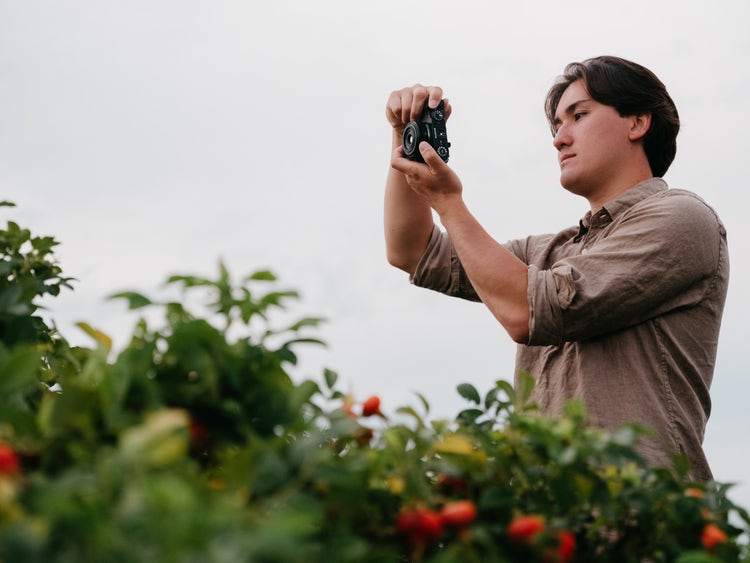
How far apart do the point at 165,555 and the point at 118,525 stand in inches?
2.6

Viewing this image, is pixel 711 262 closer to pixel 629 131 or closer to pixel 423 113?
pixel 629 131

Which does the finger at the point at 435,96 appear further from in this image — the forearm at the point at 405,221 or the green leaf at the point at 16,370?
the green leaf at the point at 16,370

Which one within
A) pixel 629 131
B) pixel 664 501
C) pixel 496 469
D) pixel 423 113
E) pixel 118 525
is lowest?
pixel 664 501

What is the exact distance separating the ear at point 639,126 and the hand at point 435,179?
2.46 ft

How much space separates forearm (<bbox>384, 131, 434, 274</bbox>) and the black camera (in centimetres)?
42

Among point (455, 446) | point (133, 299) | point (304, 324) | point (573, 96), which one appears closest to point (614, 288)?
point (573, 96)

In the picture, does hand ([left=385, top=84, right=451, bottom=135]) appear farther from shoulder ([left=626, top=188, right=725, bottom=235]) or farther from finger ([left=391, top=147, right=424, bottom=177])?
shoulder ([left=626, top=188, right=725, bottom=235])

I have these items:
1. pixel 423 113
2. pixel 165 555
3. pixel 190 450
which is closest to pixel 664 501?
pixel 190 450

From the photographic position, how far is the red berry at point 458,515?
107 centimetres

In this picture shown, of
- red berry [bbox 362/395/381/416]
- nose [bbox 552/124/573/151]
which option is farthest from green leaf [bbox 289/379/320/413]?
nose [bbox 552/124/573/151]

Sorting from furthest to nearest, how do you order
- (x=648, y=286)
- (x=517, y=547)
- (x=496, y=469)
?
(x=648, y=286) < (x=496, y=469) < (x=517, y=547)

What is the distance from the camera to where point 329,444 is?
4.46 feet

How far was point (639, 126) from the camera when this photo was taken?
10.4 feet

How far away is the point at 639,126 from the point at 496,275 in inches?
39.4
